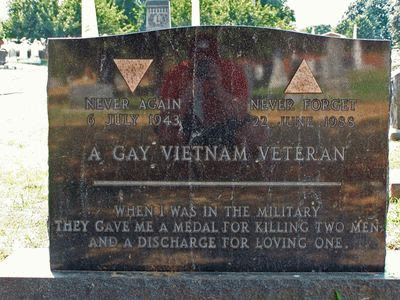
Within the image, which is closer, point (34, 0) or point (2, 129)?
point (2, 129)

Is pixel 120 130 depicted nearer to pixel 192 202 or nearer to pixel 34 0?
pixel 192 202

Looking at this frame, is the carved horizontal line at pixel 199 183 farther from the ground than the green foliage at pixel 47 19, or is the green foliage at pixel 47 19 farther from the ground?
the green foliage at pixel 47 19

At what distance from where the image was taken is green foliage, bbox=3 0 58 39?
60750mm

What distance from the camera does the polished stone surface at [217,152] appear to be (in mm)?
3711

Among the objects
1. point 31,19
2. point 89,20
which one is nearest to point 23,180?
point 89,20

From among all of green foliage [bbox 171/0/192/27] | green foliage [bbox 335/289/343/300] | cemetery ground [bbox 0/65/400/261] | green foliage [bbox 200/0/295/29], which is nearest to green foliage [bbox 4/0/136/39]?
green foliage [bbox 200/0/295/29]

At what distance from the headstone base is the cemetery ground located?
4.26 ft

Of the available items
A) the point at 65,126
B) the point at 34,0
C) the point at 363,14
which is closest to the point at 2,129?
the point at 65,126

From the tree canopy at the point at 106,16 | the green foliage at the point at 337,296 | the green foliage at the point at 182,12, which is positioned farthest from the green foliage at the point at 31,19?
the green foliage at the point at 337,296

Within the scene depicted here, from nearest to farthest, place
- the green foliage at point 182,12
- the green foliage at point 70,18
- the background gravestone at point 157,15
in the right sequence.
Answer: the background gravestone at point 157,15, the green foliage at point 182,12, the green foliage at point 70,18

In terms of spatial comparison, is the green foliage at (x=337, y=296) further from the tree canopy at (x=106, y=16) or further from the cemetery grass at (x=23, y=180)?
the tree canopy at (x=106, y=16)

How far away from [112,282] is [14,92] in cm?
2296

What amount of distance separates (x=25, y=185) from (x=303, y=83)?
4.59m

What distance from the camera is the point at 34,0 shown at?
2420 inches
